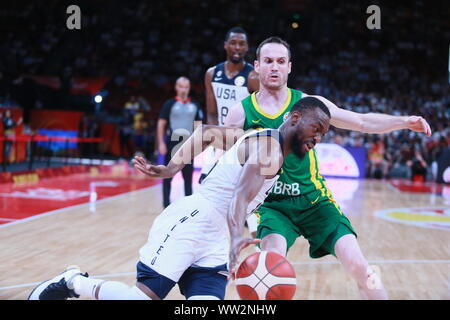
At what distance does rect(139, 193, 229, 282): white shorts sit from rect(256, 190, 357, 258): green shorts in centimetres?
56

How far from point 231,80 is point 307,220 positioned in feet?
7.93

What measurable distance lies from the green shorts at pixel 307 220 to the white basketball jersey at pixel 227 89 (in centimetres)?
213

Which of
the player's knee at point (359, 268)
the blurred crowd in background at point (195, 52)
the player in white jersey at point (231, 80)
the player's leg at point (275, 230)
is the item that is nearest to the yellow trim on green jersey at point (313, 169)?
the player's leg at point (275, 230)

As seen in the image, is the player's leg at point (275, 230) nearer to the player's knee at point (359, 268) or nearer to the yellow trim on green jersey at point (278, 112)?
the player's knee at point (359, 268)

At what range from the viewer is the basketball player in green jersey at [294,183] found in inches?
131

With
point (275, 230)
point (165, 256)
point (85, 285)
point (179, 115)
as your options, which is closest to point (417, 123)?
point (275, 230)

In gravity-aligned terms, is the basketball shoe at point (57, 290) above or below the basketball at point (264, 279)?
below

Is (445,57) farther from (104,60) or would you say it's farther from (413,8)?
(104,60)

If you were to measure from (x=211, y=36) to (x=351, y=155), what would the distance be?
453 inches

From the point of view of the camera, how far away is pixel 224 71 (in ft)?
18.2

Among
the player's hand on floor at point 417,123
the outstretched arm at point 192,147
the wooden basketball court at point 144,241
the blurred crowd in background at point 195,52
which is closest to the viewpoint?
the outstretched arm at point 192,147

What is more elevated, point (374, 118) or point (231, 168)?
point (374, 118)

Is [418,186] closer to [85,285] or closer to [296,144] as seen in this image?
[296,144]

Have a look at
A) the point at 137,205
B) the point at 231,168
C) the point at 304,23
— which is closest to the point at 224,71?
the point at 231,168
